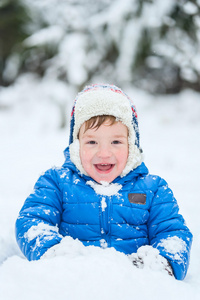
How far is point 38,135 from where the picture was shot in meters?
7.18

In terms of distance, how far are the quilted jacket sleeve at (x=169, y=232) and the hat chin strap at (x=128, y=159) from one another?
204mm

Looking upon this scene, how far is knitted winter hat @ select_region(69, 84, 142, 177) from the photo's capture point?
208cm

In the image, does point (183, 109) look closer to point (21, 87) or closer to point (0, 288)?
point (21, 87)

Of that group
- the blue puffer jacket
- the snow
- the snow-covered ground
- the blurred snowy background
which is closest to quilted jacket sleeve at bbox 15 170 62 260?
the blue puffer jacket

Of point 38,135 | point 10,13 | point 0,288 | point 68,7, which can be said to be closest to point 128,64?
point 68,7

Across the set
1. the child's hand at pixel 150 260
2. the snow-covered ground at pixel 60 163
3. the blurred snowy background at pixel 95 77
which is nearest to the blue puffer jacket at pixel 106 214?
the child's hand at pixel 150 260

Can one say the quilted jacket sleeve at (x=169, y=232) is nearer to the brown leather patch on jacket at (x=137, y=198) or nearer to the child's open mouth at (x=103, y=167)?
the brown leather patch on jacket at (x=137, y=198)

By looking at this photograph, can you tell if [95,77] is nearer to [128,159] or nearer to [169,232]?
[128,159]

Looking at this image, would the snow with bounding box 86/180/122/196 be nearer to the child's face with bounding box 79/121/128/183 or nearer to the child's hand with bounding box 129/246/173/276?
the child's face with bounding box 79/121/128/183

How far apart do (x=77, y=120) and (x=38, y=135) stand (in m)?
5.15

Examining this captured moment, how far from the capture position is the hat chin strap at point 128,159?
2.11 metres

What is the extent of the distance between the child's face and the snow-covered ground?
1.72 ft

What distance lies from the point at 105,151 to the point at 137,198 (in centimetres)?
35

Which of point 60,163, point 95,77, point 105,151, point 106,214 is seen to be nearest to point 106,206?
point 106,214
